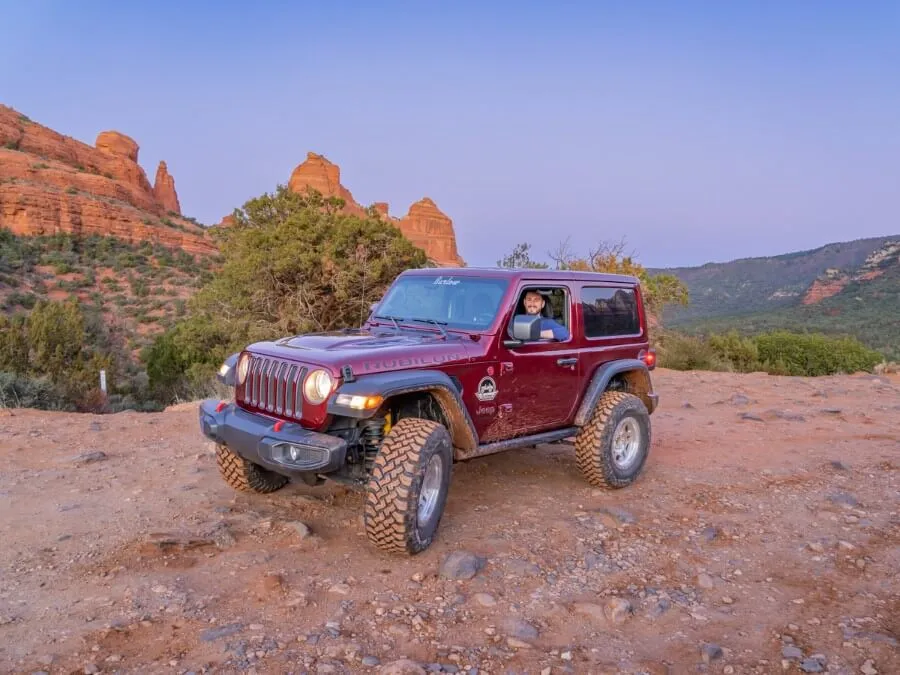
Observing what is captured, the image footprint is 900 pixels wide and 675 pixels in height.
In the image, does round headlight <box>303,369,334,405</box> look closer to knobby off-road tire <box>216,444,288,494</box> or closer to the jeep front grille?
the jeep front grille

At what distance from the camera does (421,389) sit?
13.8 feet

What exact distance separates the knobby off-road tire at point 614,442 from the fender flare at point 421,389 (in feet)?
4.50

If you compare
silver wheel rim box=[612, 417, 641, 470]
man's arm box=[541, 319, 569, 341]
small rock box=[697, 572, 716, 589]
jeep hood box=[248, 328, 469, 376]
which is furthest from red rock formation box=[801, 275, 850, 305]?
jeep hood box=[248, 328, 469, 376]

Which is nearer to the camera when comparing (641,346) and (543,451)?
(641,346)

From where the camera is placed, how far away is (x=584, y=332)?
561 centimetres

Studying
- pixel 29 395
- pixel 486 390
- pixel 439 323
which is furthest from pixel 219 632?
pixel 29 395

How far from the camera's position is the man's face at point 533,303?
5277 millimetres

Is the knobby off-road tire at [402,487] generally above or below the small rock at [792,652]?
above

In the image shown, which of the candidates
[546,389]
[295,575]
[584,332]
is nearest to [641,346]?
[584,332]

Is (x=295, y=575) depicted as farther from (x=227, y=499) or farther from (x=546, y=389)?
(x=546, y=389)

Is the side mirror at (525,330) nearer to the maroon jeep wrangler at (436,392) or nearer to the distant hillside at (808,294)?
the maroon jeep wrangler at (436,392)

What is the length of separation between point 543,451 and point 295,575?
12.5 ft

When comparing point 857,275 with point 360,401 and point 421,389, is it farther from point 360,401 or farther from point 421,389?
point 360,401

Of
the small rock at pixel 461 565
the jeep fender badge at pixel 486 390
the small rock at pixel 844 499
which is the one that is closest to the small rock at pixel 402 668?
the small rock at pixel 461 565
